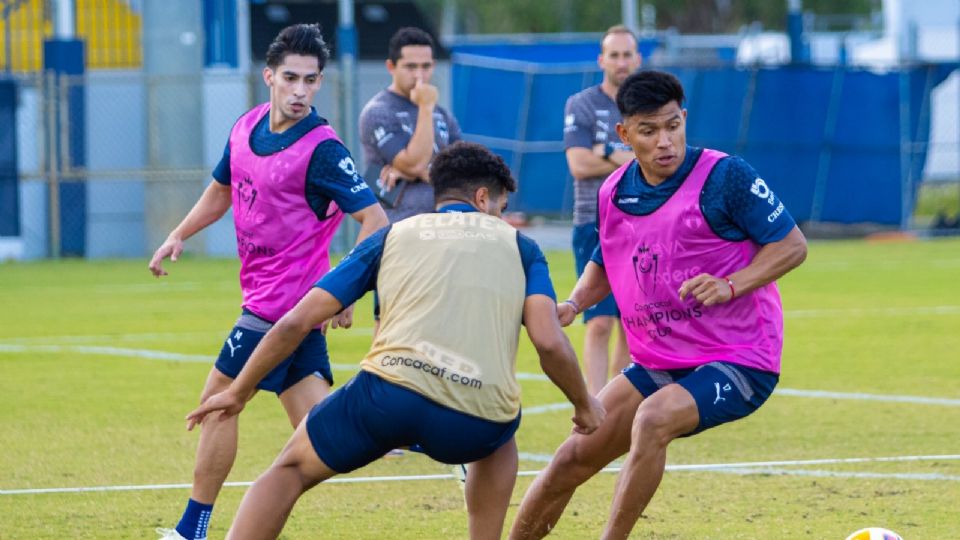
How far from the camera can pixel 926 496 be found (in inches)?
310

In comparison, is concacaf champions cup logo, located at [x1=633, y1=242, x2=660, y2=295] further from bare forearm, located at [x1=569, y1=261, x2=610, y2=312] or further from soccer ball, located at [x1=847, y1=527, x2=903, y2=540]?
soccer ball, located at [x1=847, y1=527, x2=903, y2=540]

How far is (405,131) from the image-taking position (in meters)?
9.77

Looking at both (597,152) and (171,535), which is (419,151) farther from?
(171,535)

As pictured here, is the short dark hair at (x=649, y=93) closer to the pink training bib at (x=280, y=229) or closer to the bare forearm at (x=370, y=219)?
the bare forearm at (x=370, y=219)

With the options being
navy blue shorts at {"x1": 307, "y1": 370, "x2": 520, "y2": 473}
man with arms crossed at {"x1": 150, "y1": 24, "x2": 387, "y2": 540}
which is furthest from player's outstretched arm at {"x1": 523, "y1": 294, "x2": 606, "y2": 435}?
man with arms crossed at {"x1": 150, "y1": 24, "x2": 387, "y2": 540}

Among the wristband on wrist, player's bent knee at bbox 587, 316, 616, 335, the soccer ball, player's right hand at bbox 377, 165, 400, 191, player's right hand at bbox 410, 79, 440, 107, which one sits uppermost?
player's right hand at bbox 410, 79, 440, 107

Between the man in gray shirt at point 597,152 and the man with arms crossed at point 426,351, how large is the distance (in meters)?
4.52

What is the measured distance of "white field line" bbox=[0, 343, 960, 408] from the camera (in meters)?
10.9

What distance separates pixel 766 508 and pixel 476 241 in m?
2.76

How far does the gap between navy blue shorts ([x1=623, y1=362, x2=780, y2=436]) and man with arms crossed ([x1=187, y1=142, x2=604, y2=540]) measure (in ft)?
2.31

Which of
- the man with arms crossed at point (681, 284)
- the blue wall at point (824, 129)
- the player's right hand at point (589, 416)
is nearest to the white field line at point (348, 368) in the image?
the man with arms crossed at point (681, 284)

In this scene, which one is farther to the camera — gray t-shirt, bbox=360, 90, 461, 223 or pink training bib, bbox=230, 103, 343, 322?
gray t-shirt, bbox=360, 90, 461, 223

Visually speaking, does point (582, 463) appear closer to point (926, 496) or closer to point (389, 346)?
point (389, 346)

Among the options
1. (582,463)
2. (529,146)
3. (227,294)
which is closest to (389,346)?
(582,463)
